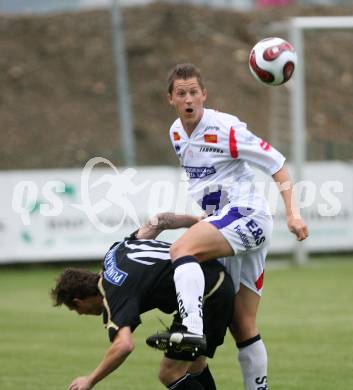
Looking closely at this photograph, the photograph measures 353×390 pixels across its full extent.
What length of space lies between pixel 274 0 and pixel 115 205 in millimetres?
13895

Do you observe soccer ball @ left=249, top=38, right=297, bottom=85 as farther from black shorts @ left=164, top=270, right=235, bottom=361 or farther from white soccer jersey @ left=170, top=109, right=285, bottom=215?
black shorts @ left=164, top=270, right=235, bottom=361

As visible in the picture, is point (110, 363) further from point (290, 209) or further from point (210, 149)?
point (210, 149)

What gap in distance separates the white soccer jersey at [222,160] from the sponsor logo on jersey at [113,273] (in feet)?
2.84

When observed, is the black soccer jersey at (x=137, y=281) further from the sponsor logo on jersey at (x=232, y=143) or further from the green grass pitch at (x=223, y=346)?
the green grass pitch at (x=223, y=346)

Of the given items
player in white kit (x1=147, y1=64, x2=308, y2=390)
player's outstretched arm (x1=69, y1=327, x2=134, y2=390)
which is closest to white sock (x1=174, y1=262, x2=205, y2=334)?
player in white kit (x1=147, y1=64, x2=308, y2=390)

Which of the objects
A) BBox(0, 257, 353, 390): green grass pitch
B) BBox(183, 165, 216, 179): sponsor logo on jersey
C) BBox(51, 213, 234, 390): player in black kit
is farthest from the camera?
BBox(0, 257, 353, 390): green grass pitch

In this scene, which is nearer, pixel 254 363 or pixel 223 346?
pixel 254 363

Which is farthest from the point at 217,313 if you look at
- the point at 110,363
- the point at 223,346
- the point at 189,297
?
the point at 223,346

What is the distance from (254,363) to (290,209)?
114 centimetres

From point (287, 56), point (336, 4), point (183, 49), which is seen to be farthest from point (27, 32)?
point (287, 56)

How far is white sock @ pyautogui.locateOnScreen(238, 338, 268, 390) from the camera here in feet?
21.6

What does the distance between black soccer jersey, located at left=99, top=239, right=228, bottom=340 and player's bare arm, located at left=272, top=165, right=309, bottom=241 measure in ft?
1.84

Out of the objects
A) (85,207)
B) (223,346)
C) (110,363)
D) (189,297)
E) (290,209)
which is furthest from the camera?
(85,207)

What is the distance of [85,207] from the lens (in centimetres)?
1680
